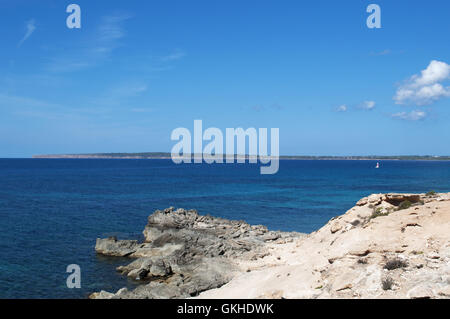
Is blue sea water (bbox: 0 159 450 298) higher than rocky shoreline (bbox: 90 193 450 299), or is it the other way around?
rocky shoreline (bbox: 90 193 450 299)

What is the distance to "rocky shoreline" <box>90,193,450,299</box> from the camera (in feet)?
50.7

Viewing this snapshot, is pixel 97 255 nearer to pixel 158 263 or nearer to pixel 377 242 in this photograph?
pixel 158 263

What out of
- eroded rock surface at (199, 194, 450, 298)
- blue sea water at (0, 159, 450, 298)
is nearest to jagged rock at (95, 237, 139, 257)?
blue sea water at (0, 159, 450, 298)

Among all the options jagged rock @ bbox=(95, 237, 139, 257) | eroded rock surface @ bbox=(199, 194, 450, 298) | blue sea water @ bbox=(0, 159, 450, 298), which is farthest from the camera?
jagged rock @ bbox=(95, 237, 139, 257)

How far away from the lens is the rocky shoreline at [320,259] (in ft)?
50.7

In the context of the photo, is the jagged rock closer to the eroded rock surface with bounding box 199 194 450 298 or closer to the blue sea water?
the blue sea water

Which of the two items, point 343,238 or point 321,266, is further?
point 343,238

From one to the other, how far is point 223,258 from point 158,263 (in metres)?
5.03

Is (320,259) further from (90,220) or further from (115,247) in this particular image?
(90,220)

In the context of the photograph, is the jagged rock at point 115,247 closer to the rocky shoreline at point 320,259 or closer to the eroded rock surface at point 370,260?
the rocky shoreline at point 320,259

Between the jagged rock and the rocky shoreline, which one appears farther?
the jagged rock

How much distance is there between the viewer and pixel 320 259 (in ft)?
73.0
